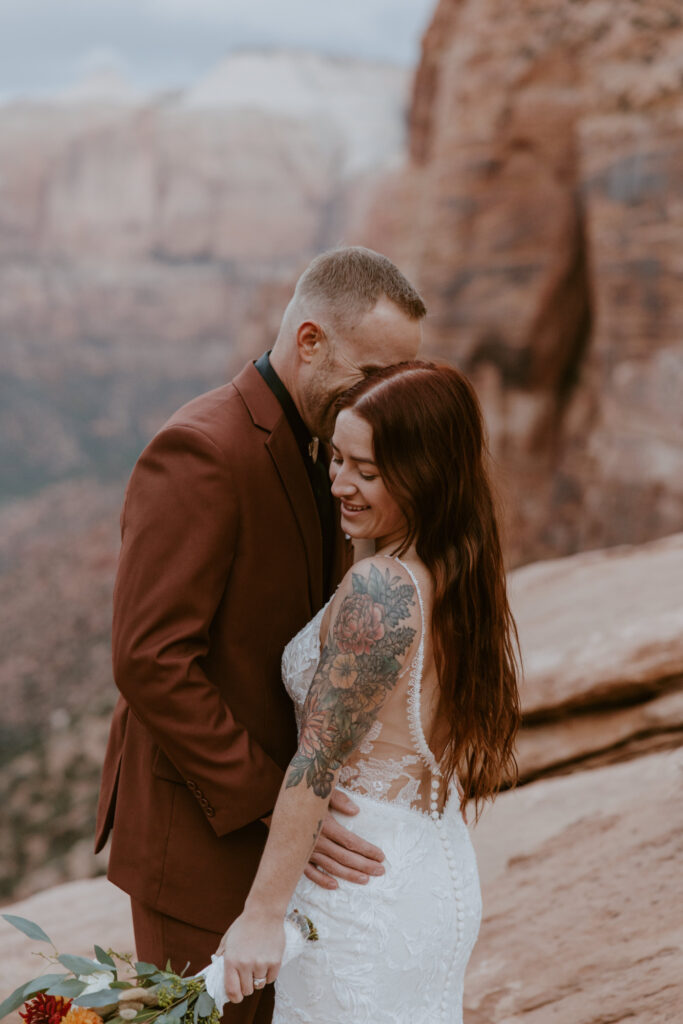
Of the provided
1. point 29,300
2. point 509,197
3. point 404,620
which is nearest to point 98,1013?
point 404,620

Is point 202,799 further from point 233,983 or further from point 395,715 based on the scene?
point 395,715

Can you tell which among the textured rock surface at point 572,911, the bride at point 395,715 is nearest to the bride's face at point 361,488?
the bride at point 395,715

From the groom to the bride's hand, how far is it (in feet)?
0.47

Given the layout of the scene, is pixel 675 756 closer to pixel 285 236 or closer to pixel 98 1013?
pixel 98 1013

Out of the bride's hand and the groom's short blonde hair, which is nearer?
the bride's hand

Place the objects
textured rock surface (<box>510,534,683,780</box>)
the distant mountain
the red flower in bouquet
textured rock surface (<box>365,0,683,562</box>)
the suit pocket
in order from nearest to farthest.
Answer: the red flower in bouquet < the suit pocket < textured rock surface (<box>510,534,683,780</box>) < textured rock surface (<box>365,0,683,562</box>) < the distant mountain

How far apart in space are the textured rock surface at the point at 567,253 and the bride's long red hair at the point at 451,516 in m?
9.99

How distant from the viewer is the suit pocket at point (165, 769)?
2.06 m

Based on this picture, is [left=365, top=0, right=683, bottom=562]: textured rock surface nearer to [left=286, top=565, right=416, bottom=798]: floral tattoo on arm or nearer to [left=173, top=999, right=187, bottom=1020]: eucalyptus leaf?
[left=286, top=565, right=416, bottom=798]: floral tattoo on arm

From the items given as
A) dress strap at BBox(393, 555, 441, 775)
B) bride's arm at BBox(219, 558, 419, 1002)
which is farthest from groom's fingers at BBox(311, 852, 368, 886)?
dress strap at BBox(393, 555, 441, 775)

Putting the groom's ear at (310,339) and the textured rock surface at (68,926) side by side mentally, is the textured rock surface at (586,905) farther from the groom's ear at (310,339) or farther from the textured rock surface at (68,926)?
the groom's ear at (310,339)

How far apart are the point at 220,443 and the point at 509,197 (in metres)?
13.3

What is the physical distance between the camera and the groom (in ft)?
6.21

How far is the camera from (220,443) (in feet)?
6.56
